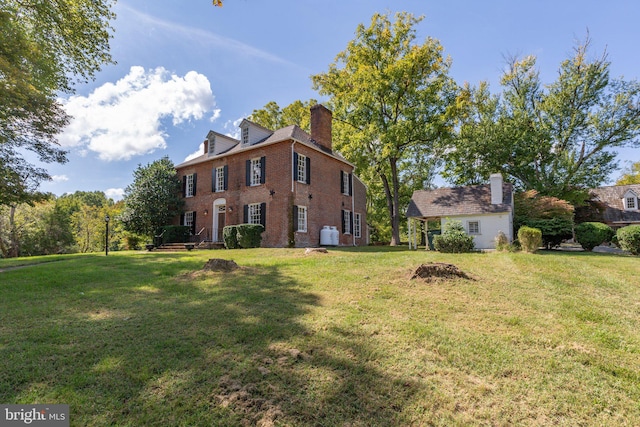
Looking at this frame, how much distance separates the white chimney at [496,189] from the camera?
687 inches

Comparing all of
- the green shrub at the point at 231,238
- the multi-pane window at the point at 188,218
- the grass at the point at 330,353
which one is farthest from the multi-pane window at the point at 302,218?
the grass at the point at 330,353

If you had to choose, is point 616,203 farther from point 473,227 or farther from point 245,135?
point 245,135

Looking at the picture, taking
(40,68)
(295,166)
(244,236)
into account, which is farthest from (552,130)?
(40,68)

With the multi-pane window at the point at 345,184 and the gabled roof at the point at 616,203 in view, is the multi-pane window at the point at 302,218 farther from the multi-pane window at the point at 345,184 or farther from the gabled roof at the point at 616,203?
the gabled roof at the point at 616,203

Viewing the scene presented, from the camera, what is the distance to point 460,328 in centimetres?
431

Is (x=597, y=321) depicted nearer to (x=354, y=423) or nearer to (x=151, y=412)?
(x=354, y=423)

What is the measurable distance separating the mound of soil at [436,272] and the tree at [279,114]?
77.8 ft

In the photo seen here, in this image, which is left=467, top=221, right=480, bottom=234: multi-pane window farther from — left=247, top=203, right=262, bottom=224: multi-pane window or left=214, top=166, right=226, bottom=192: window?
left=214, top=166, right=226, bottom=192: window

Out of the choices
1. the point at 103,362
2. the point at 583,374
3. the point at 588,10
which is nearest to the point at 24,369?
the point at 103,362

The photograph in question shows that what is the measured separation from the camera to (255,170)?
1798cm

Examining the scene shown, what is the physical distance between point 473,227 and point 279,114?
20.9 metres

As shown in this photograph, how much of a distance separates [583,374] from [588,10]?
10538 millimetres

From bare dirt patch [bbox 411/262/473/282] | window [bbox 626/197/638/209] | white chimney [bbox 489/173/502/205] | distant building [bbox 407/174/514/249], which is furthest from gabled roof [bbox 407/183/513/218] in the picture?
window [bbox 626/197/638/209]

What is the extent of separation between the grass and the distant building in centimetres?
1111
